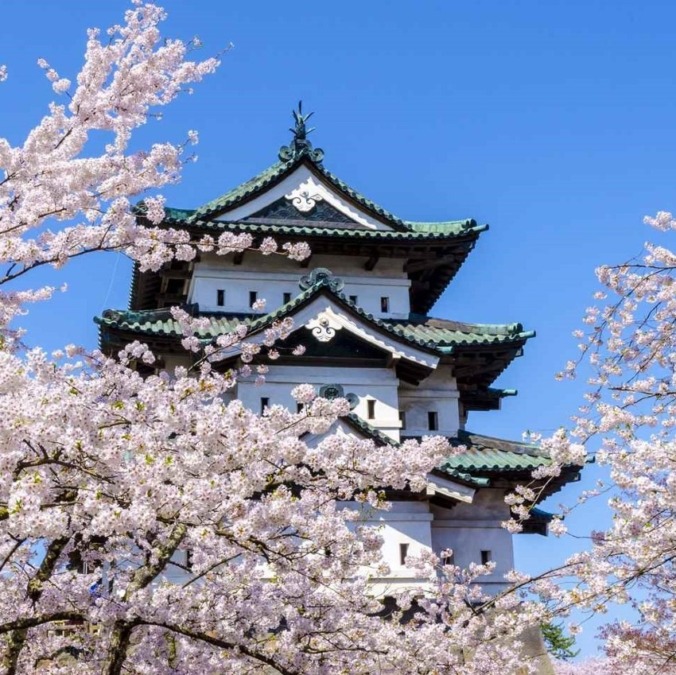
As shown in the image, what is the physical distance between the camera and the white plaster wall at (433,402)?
22.4m

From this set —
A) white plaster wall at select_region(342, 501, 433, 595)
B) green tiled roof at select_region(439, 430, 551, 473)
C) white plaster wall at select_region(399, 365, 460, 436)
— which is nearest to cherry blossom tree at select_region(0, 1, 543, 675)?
white plaster wall at select_region(342, 501, 433, 595)

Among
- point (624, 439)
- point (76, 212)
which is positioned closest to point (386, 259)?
point (624, 439)

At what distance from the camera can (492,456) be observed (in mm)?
21672

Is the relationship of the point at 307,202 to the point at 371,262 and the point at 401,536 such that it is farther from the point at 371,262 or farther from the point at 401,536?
the point at 401,536

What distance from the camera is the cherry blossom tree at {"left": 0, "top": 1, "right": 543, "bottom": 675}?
6664mm

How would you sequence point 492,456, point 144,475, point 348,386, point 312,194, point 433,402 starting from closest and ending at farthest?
1. point 144,475
2. point 348,386
3. point 492,456
4. point 433,402
5. point 312,194

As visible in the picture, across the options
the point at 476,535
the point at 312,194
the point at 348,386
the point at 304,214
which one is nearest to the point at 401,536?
the point at 476,535

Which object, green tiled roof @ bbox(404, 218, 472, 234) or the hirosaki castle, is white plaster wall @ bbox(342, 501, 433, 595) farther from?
green tiled roof @ bbox(404, 218, 472, 234)

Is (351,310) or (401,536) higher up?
(351,310)

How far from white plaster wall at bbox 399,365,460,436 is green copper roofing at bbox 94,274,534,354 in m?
0.99

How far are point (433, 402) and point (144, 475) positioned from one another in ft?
54.1

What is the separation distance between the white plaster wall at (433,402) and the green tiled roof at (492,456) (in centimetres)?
42

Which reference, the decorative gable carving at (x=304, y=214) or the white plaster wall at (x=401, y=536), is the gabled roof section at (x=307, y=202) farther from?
the white plaster wall at (x=401, y=536)

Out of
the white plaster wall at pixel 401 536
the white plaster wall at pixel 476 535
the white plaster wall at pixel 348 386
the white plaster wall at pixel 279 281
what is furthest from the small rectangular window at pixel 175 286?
the white plaster wall at pixel 476 535
